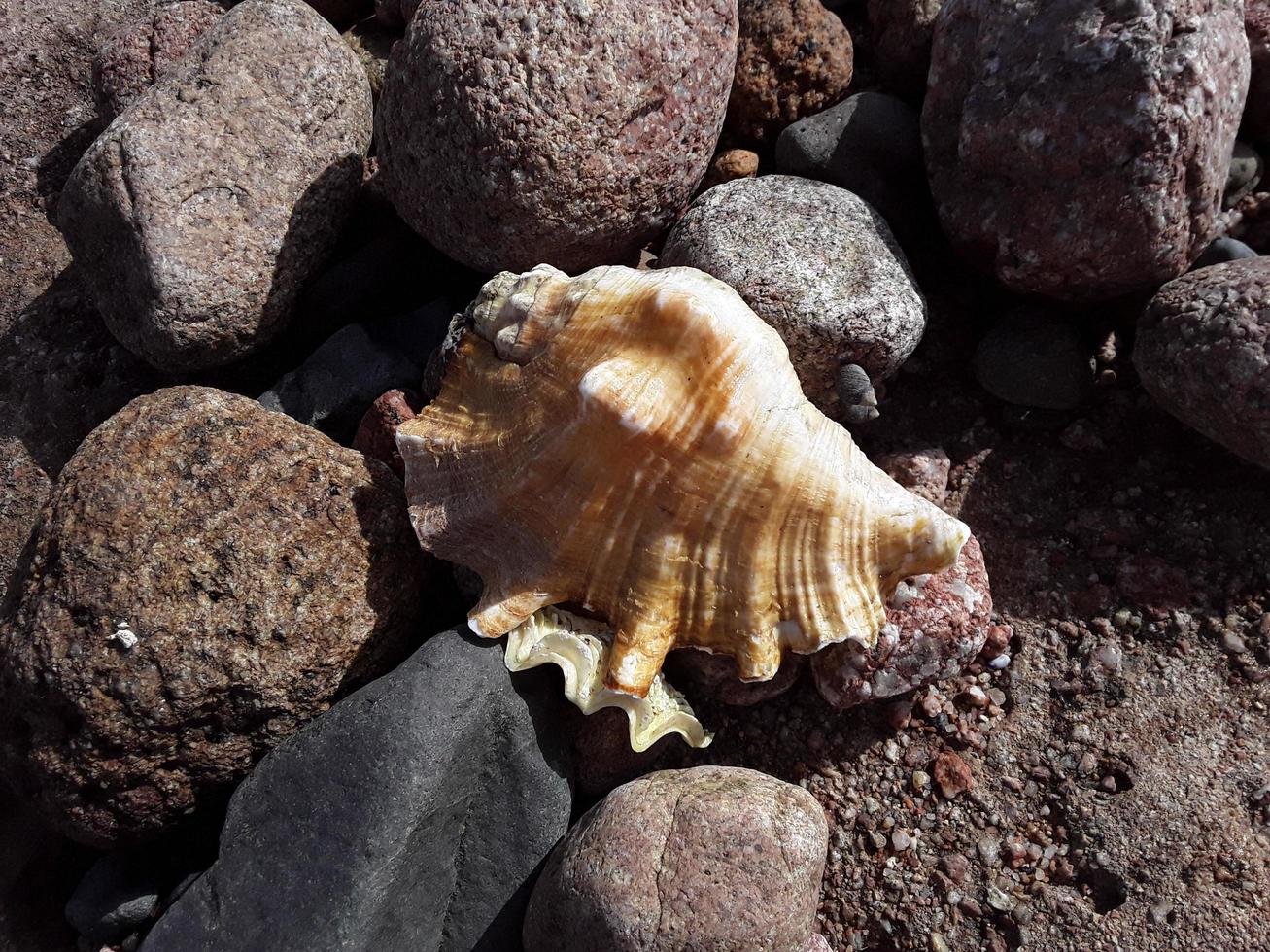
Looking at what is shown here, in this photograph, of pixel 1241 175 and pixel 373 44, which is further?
pixel 373 44

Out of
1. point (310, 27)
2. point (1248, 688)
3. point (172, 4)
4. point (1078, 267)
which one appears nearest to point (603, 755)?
point (1248, 688)

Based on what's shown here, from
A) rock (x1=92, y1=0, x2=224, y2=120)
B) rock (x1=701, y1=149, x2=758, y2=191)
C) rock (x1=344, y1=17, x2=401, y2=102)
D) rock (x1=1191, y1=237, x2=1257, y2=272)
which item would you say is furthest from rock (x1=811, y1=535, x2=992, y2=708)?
Answer: rock (x1=92, y1=0, x2=224, y2=120)

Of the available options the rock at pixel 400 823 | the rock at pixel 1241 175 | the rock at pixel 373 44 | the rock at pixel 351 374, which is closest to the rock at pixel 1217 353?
the rock at pixel 1241 175

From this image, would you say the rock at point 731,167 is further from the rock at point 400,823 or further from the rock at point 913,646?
the rock at point 400,823

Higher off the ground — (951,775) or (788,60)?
(788,60)

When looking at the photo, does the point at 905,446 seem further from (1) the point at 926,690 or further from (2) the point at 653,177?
(2) the point at 653,177

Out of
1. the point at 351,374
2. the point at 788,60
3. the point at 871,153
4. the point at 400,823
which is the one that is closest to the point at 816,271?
the point at 871,153

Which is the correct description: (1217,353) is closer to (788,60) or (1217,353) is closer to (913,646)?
(913,646)
